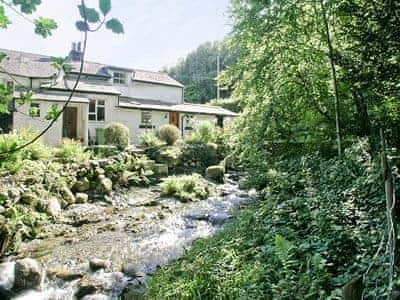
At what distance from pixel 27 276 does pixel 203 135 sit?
45.9 feet

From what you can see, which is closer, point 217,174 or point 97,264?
point 97,264

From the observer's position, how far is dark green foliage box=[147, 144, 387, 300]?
2.91 metres

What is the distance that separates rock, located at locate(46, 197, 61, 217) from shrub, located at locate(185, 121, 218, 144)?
9584 millimetres

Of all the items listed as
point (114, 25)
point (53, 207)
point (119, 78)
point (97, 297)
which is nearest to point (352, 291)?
point (114, 25)

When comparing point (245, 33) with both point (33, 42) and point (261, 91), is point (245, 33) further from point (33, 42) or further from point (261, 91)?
point (33, 42)

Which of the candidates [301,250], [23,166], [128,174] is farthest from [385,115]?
[128,174]

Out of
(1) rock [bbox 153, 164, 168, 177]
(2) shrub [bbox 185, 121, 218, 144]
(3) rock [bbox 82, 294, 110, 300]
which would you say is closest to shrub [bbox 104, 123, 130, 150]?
(1) rock [bbox 153, 164, 168, 177]

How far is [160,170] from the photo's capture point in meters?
15.4

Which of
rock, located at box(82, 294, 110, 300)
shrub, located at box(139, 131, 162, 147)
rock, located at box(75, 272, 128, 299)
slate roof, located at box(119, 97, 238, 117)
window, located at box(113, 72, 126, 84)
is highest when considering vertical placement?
window, located at box(113, 72, 126, 84)

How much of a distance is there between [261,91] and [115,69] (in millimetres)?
17642

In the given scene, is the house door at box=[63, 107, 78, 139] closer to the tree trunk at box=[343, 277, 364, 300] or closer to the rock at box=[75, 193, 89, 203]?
the rock at box=[75, 193, 89, 203]

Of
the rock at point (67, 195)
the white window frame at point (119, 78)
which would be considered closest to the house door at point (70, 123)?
the white window frame at point (119, 78)

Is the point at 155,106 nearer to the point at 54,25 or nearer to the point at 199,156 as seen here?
the point at 199,156

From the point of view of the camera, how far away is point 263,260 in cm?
378
